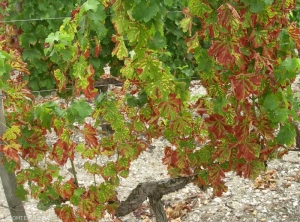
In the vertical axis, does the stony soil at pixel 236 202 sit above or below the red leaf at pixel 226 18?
below

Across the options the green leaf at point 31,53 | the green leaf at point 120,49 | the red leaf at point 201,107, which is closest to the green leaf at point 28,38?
the green leaf at point 31,53

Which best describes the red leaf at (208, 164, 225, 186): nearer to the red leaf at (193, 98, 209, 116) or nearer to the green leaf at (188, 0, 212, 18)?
the red leaf at (193, 98, 209, 116)

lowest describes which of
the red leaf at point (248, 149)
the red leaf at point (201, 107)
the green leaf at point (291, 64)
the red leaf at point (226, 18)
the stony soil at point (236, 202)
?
the stony soil at point (236, 202)

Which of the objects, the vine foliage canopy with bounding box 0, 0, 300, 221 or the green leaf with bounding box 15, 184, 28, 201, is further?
the green leaf with bounding box 15, 184, 28, 201

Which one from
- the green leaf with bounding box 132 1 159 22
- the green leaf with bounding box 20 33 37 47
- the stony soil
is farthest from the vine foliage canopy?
the green leaf with bounding box 20 33 37 47

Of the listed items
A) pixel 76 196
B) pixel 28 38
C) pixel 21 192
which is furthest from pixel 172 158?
pixel 28 38

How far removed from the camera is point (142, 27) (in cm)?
212

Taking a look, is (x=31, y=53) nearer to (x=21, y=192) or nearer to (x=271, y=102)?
(x=21, y=192)

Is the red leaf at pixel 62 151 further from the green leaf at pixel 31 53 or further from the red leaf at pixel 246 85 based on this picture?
the green leaf at pixel 31 53

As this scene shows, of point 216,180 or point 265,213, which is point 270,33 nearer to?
point 216,180

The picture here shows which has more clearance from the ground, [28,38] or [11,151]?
[28,38]

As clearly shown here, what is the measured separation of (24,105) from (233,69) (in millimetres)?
1116

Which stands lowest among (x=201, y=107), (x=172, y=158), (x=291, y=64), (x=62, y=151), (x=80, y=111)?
(x=172, y=158)

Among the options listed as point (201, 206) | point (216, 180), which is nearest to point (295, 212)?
point (201, 206)
